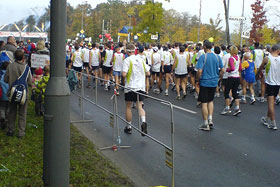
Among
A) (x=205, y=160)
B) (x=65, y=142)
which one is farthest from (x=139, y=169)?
(x=65, y=142)

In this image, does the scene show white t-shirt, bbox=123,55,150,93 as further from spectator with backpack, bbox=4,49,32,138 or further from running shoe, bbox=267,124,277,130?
running shoe, bbox=267,124,277,130

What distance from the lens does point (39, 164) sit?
6695mm

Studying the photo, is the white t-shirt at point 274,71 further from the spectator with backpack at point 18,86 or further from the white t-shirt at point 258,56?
the white t-shirt at point 258,56

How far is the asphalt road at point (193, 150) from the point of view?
21.0 feet

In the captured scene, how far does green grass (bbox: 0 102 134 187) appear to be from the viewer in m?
5.90

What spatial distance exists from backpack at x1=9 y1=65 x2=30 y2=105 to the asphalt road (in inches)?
66.9

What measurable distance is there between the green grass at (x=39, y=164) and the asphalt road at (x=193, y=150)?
0.33m

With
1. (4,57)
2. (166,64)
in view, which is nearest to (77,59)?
(166,64)

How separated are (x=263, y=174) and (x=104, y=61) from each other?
12.6 meters

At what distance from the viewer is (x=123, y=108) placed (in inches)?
353

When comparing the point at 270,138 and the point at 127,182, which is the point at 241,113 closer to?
the point at 270,138

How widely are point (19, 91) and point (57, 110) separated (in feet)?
14.3

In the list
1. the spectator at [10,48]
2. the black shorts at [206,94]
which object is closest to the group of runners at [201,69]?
the black shorts at [206,94]

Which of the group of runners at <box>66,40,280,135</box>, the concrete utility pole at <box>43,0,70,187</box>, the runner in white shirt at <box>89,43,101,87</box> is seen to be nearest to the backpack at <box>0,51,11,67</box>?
the group of runners at <box>66,40,280,135</box>
